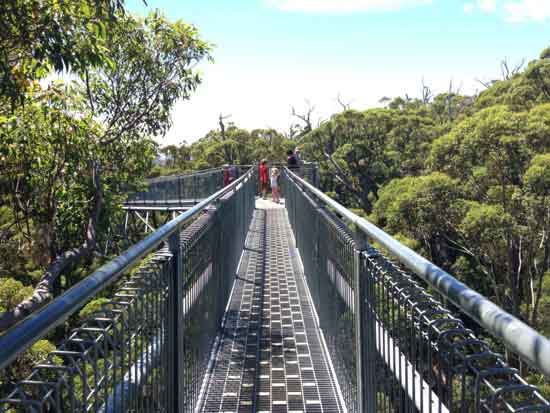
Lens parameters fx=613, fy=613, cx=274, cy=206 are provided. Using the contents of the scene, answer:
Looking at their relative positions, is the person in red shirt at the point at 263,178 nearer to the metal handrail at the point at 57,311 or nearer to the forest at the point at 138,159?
the forest at the point at 138,159

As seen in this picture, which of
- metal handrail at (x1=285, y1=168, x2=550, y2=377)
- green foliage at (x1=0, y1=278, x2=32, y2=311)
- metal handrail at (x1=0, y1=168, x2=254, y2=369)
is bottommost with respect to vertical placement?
green foliage at (x1=0, y1=278, x2=32, y2=311)

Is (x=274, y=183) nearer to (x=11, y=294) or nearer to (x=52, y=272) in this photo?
(x=11, y=294)

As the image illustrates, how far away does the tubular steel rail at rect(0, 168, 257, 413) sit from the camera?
155 centimetres

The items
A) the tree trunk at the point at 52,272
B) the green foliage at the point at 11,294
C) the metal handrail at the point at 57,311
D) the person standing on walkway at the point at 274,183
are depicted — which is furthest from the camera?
the person standing on walkway at the point at 274,183

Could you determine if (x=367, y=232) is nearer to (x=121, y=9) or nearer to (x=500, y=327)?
(x=500, y=327)

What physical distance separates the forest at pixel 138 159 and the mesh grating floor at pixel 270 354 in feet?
A: 9.02

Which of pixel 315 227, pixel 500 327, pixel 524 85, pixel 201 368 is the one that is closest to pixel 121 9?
pixel 315 227

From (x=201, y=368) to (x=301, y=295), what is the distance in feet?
10.8

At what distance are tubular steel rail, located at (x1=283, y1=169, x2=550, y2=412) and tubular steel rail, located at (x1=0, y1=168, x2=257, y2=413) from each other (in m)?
1.00

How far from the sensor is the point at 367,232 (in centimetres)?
300

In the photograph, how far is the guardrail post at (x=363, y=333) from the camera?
317cm

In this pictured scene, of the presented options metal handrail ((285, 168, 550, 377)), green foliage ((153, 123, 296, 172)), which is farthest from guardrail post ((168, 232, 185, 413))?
green foliage ((153, 123, 296, 172))

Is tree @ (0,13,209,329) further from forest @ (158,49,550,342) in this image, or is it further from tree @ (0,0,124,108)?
forest @ (158,49,550,342)

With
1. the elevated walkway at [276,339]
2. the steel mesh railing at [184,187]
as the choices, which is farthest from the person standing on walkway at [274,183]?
the elevated walkway at [276,339]
